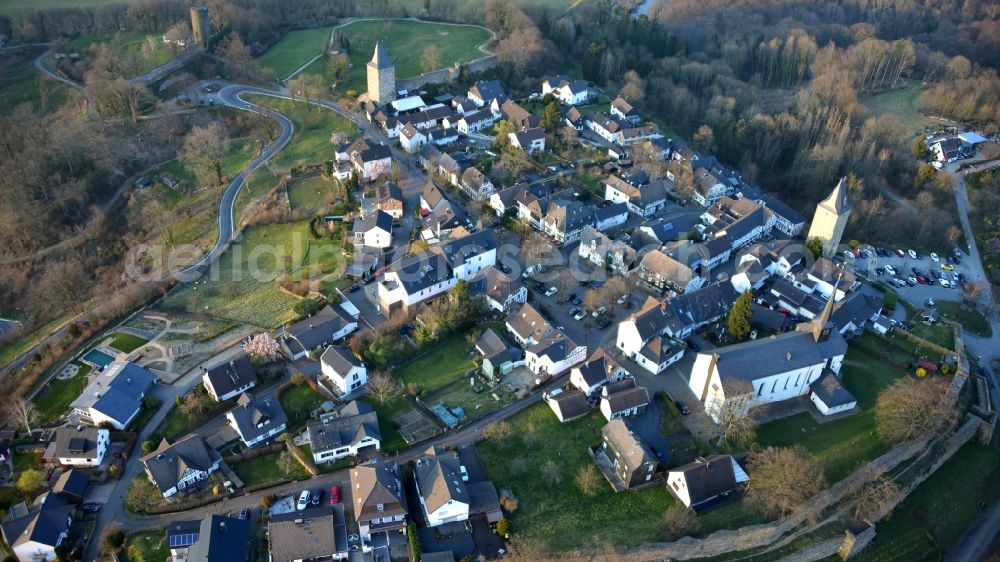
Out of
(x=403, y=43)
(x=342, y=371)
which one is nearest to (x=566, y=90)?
(x=403, y=43)

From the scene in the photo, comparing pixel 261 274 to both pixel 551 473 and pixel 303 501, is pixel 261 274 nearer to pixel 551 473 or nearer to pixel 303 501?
pixel 303 501

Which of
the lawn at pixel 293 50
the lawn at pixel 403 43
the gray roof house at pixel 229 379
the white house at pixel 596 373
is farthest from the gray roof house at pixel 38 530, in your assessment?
the lawn at pixel 293 50

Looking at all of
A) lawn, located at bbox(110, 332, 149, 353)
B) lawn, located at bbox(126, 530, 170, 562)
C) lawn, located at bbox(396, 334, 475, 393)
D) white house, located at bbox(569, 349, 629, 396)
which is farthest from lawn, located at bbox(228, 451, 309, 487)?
white house, located at bbox(569, 349, 629, 396)

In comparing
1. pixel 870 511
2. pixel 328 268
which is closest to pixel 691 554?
pixel 870 511

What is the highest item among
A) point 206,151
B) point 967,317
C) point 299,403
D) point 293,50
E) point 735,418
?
point 293,50

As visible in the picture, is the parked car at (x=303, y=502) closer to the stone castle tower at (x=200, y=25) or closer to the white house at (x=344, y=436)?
the white house at (x=344, y=436)

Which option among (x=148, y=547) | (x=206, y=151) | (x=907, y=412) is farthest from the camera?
(x=206, y=151)

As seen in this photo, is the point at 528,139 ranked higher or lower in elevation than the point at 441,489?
higher
